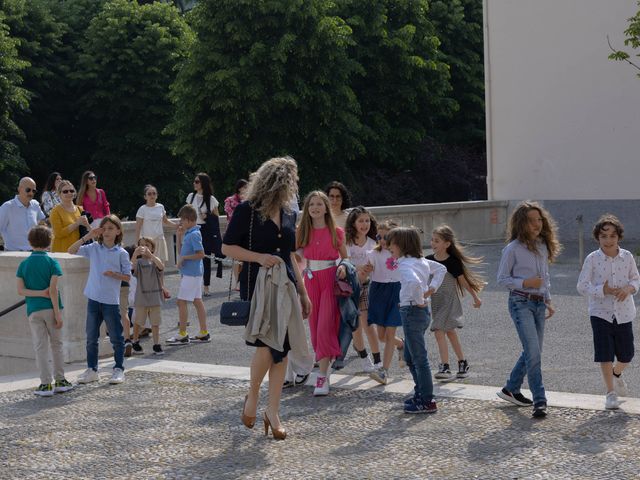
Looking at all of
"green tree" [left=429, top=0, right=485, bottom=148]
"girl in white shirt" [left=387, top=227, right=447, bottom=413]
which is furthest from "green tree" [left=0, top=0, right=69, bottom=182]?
"girl in white shirt" [left=387, top=227, right=447, bottom=413]

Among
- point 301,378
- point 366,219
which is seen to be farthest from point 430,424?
point 366,219

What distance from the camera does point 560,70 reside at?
28.4m

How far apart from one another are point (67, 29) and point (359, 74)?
13.8 m

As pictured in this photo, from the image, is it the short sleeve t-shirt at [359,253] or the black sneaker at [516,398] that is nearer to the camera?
the black sneaker at [516,398]

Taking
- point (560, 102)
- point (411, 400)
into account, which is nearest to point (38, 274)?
point (411, 400)

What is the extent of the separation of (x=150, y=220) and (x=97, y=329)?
6487 millimetres

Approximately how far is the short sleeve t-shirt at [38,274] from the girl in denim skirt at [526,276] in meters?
3.83

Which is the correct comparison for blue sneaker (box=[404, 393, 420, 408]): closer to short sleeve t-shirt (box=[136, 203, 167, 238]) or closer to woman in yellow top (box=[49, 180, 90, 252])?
woman in yellow top (box=[49, 180, 90, 252])

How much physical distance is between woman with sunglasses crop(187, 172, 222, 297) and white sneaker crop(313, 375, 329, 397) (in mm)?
7735

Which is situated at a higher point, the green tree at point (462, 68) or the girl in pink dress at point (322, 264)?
the green tree at point (462, 68)

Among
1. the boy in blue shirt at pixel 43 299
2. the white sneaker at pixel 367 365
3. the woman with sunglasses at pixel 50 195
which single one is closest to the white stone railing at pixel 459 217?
the woman with sunglasses at pixel 50 195

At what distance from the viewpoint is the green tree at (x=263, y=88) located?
38.0 metres

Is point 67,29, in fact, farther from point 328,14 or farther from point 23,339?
point 23,339

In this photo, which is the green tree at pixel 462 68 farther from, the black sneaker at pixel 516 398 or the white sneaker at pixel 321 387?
the black sneaker at pixel 516 398
